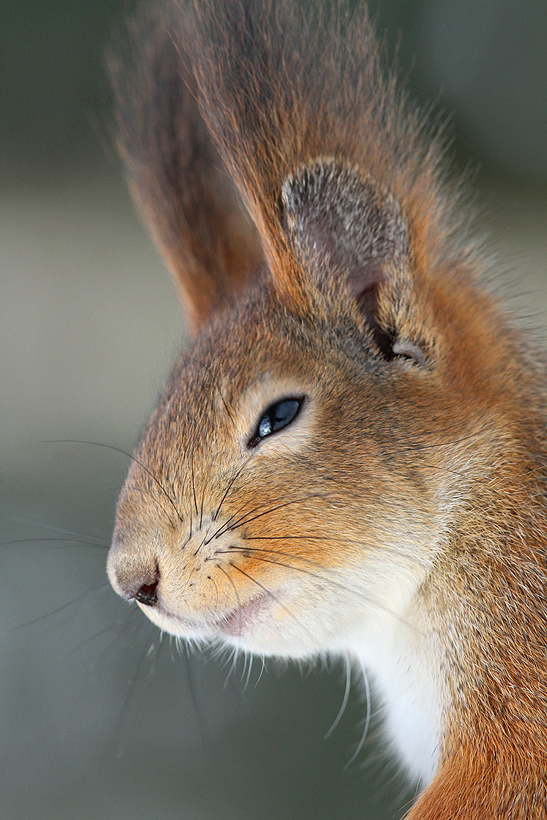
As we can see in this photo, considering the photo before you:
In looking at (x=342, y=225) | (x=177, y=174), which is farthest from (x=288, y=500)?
(x=177, y=174)

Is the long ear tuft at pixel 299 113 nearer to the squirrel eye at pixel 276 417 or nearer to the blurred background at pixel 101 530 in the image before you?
the squirrel eye at pixel 276 417

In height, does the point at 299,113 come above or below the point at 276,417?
above

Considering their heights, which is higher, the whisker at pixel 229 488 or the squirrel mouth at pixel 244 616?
the whisker at pixel 229 488

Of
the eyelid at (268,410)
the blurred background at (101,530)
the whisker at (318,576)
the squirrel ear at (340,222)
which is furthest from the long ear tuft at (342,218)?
the blurred background at (101,530)

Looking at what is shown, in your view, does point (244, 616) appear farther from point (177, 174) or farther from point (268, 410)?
point (177, 174)

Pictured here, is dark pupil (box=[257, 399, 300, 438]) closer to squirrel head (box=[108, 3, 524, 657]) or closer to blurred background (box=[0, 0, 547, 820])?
squirrel head (box=[108, 3, 524, 657])

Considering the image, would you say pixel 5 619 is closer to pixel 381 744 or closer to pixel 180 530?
pixel 381 744
